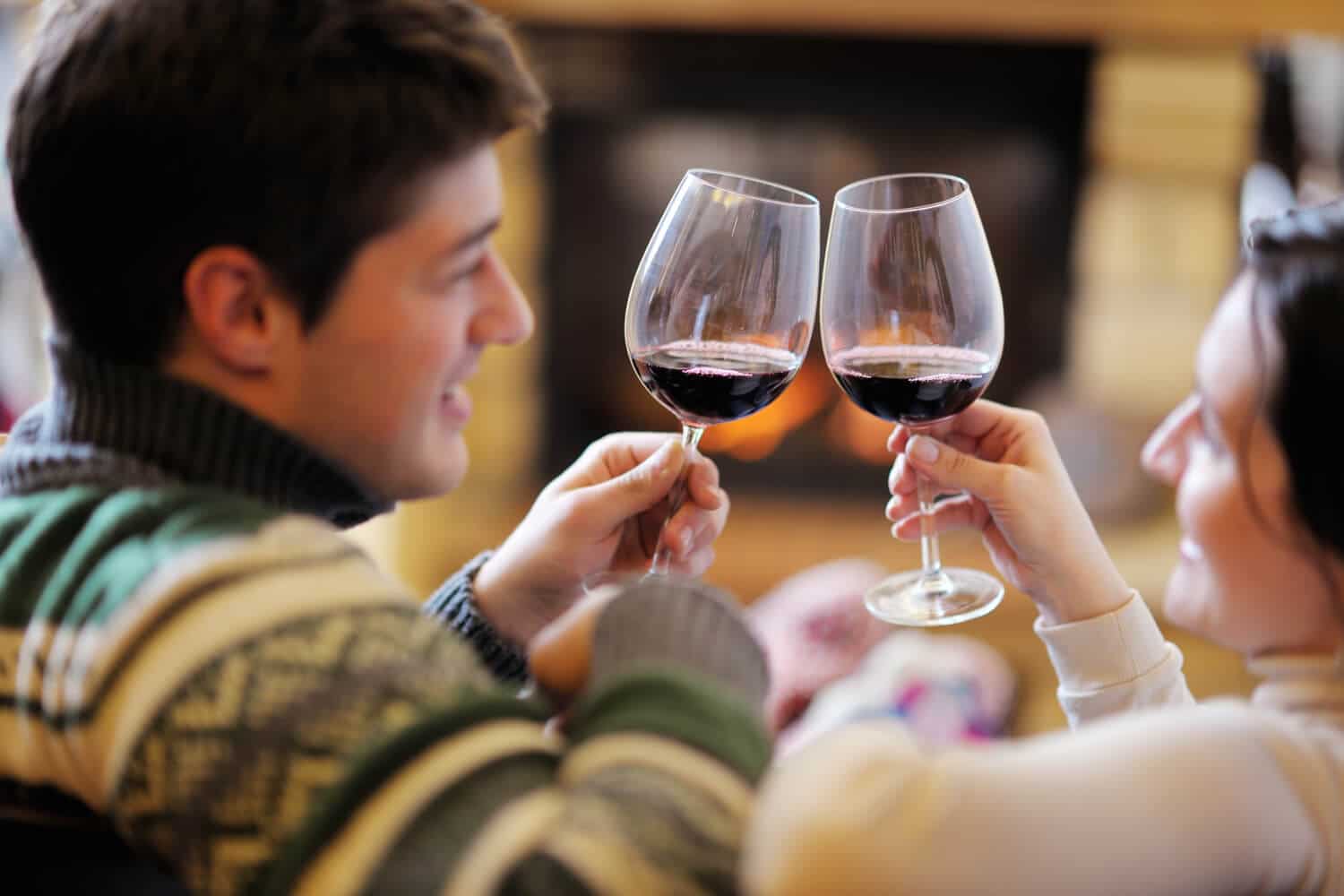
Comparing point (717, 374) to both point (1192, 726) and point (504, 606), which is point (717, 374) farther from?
point (1192, 726)

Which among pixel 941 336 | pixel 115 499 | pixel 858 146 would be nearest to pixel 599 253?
pixel 858 146

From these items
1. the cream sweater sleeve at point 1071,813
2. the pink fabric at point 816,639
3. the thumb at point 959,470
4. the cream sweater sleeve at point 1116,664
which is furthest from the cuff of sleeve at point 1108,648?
the pink fabric at point 816,639

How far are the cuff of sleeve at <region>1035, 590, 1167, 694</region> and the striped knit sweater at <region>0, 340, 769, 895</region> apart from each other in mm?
308

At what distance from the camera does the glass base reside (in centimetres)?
97

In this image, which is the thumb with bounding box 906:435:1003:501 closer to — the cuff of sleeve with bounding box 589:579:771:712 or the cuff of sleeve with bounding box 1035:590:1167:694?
the cuff of sleeve with bounding box 1035:590:1167:694

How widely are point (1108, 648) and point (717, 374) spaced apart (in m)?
0.34

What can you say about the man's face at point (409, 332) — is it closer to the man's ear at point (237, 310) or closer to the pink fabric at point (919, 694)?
the man's ear at point (237, 310)

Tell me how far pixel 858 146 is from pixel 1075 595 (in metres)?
2.31

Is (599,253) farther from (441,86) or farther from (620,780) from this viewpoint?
(620,780)

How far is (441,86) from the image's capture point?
0.78 meters

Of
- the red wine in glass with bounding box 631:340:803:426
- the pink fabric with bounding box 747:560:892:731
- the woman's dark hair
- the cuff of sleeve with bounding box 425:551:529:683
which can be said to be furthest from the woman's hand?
the pink fabric with bounding box 747:560:892:731

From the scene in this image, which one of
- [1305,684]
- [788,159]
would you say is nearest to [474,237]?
[1305,684]

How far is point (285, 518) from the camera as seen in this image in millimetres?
678

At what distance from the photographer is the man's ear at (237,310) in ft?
2.45
